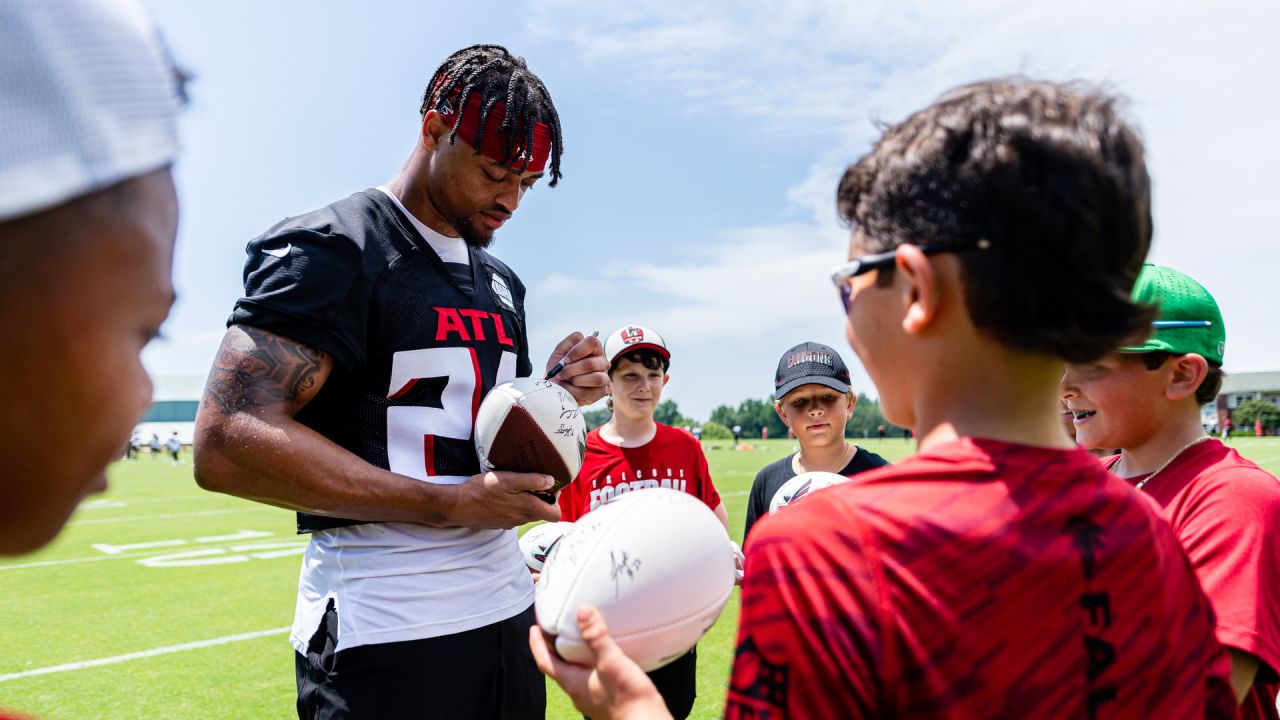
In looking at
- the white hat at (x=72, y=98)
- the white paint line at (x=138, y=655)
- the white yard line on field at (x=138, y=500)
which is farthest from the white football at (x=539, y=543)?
the white yard line on field at (x=138, y=500)

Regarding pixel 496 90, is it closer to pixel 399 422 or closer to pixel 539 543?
pixel 399 422

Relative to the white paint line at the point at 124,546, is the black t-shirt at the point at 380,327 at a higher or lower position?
higher

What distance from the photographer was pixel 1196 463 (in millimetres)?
2084

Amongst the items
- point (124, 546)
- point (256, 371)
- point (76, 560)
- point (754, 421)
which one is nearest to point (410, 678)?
point (256, 371)

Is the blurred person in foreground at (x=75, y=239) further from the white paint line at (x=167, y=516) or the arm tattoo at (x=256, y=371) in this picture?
the white paint line at (x=167, y=516)

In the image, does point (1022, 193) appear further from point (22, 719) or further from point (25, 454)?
point (22, 719)

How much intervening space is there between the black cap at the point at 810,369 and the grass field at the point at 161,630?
2.15 meters

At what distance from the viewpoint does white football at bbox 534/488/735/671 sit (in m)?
1.55

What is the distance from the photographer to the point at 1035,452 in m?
1.16

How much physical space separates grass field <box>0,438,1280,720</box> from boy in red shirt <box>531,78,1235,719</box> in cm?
260

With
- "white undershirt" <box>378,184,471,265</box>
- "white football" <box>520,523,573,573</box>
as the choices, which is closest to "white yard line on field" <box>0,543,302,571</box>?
"white football" <box>520,523,573,573</box>

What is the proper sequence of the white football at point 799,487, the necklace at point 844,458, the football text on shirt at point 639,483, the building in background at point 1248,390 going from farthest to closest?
the building in background at point 1248,390
the football text on shirt at point 639,483
the necklace at point 844,458
the white football at point 799,487

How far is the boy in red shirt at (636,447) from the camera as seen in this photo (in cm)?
511
